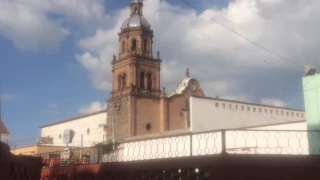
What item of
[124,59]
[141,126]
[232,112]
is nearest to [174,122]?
[141,126]

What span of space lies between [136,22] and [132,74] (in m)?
6.28

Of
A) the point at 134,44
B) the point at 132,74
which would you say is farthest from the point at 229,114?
the point at 134,44

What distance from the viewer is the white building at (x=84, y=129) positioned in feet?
165

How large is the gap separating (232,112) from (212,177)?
21.7 m

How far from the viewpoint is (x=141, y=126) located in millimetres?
43281

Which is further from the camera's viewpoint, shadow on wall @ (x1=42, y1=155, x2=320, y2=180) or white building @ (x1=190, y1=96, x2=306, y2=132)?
white building @ (x1=190, y1=96, x2=306, y2=132)

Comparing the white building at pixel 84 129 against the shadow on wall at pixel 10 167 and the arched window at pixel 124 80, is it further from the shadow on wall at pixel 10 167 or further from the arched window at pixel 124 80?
the shadow on wall at pixel 10 167

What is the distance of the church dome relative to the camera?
46.0 m

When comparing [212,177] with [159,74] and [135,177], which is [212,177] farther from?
[159,74]

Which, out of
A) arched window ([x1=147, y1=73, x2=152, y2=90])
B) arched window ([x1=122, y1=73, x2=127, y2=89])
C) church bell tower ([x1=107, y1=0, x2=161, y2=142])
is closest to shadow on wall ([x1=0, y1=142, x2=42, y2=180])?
church bell tower ([x1=107, y1=0, x2=161, y2=142])

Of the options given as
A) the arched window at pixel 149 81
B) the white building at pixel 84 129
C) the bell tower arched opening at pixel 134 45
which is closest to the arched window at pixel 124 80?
the arched window at pixel 149 81

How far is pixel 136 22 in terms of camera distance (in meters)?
46.2

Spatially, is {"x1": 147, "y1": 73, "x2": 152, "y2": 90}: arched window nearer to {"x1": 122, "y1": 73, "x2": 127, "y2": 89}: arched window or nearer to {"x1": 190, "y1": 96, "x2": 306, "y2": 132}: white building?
{"x1": 122, "y1": 73, "x2": 127, "y2": 89}: arched window

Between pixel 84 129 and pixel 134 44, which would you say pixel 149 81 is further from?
pixel 84 129
